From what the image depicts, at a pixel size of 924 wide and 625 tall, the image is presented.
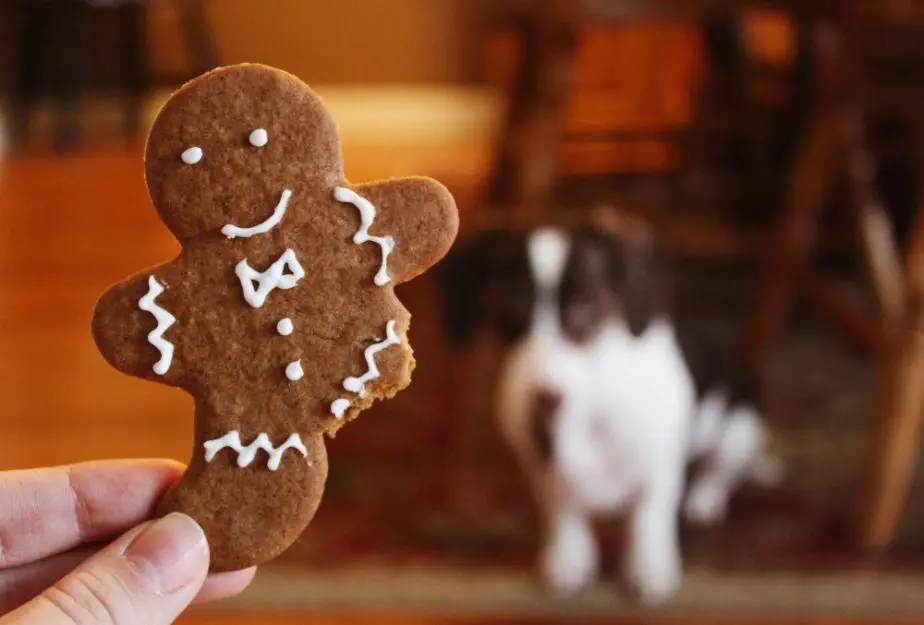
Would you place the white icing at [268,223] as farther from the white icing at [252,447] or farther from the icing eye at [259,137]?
the white icing at [252,447]

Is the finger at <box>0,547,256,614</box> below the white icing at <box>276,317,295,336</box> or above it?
below

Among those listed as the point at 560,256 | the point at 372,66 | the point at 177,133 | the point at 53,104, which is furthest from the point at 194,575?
the point at 53,104

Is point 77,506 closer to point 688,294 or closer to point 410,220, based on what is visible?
point 410,220

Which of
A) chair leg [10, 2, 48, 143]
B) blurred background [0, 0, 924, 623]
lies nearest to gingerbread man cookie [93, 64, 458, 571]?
blurred background [0, 0, 924, 623]

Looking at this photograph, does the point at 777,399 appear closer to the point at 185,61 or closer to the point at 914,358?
the point at 914,358

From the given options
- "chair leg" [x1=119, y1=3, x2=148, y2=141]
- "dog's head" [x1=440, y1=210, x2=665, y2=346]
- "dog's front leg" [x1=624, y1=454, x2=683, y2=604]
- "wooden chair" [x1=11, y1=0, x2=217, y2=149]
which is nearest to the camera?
"dog's head" [x1=440, y1=210, x2=665, y2=346]

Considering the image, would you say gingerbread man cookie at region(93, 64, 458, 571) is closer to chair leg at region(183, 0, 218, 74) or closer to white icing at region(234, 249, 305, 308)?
white icing at region(234, 249, 305, 308)

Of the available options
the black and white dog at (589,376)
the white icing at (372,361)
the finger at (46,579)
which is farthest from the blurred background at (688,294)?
the white icing at (372,361)

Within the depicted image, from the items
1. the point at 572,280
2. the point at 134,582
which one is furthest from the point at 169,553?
the point at 572,280
